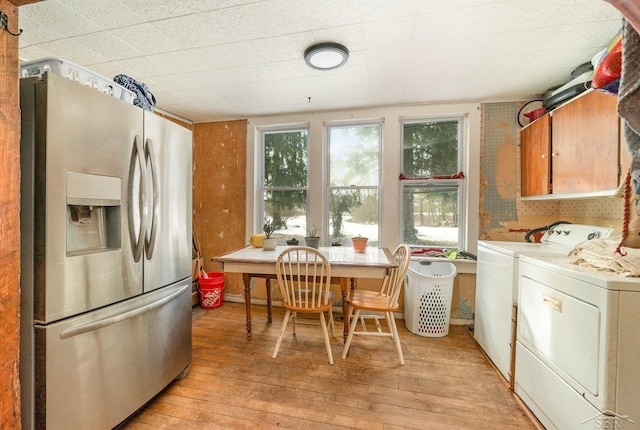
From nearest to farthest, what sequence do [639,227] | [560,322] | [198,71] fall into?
[639,227]
[560,322]
[198,71]

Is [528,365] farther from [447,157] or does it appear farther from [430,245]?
[447,157]

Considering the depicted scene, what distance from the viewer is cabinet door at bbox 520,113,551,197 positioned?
2193 millimetres

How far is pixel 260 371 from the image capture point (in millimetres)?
1977

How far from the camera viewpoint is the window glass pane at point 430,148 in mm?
2996

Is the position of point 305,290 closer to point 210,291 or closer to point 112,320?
point 112,320

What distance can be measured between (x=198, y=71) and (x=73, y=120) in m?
1.36

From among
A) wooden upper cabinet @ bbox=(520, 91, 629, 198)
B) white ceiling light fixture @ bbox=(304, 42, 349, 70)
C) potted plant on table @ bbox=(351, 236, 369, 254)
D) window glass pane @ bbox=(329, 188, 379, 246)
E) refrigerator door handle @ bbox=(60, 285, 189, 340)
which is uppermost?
white ceiling light fixture @ bbox=(304, 42, 349, 70)

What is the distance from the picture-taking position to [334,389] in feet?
5.85

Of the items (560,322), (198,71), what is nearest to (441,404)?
(560,322)

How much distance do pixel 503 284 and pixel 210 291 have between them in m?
3.02

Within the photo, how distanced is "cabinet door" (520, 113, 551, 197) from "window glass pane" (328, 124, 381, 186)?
56.9 inches

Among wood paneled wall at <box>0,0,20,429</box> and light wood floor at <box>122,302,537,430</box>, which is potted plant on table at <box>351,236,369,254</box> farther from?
wood paneled wall at <box>0,0,20,429</box>

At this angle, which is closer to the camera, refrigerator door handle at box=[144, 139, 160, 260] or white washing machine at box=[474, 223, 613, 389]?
refrigerator door handle at box=[144, 139, 160, 260]

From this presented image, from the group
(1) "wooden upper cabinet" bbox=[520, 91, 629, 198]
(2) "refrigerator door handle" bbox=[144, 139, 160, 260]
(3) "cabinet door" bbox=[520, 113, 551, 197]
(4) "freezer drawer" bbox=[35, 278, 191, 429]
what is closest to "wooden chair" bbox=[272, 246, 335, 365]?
(4) "freezer drawer" bbox=[35, 278, 191, 429]
